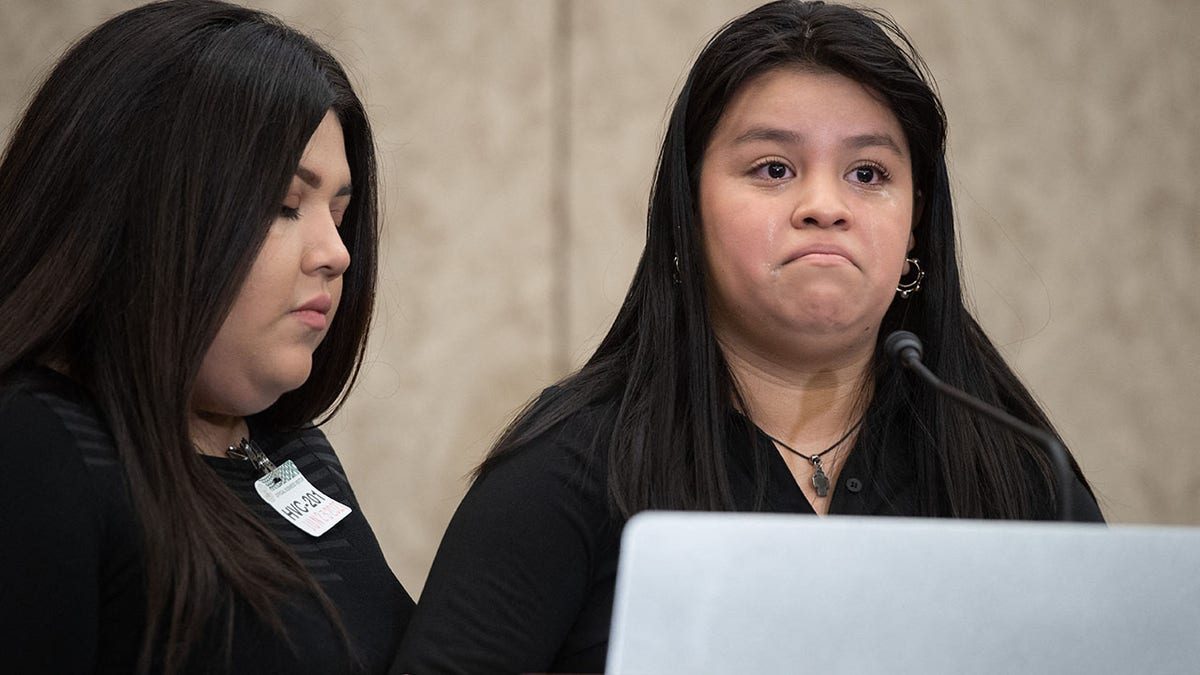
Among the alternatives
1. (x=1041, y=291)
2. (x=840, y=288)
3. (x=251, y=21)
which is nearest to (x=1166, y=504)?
(x=1041, y=291)

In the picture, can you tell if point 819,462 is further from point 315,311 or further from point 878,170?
point 315,311

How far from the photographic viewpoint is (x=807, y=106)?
1.44 m

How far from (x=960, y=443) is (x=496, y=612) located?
0.58m

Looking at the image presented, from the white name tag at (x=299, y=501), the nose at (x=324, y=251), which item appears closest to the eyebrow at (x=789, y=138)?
the nose at (x=324, y=251)

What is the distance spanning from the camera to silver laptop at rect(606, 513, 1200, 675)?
2.68ft

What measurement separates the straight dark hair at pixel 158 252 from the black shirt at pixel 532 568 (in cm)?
13

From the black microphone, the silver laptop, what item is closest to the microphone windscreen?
the black microphone

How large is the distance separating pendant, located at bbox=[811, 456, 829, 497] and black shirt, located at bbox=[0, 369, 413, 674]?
53 centimetres

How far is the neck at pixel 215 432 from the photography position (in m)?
1.43

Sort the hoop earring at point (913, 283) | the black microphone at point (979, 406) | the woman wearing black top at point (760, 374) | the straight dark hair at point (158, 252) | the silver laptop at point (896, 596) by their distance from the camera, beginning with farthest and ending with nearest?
the hoop earring at point (913, 283)
the woman wearing black top at point (760, 374)
the straight dark hair at point (158, 252)
the black microphone at point (979, 406)
the silver laptop at point (896, 596)

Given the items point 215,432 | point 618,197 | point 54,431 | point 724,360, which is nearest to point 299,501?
point 215,432

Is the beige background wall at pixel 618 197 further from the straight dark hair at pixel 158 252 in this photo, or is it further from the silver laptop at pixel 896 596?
the silver laptop at pixel 896 596

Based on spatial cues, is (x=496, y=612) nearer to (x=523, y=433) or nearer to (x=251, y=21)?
(x=523, y=433)

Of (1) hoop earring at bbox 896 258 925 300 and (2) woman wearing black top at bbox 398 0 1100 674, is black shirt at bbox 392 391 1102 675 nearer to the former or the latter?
(2) woman wearing black top at bbox 398 0 1100 674
